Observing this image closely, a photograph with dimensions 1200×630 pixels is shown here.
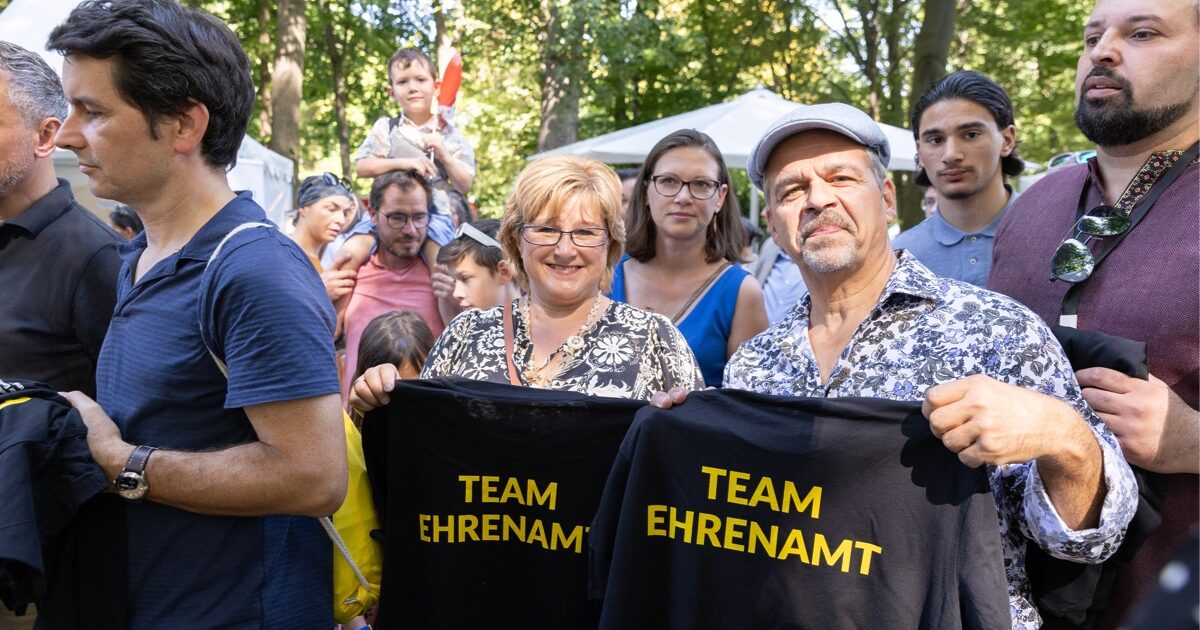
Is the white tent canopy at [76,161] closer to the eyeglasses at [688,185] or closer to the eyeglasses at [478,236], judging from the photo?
the eyeglasses at [478,236]

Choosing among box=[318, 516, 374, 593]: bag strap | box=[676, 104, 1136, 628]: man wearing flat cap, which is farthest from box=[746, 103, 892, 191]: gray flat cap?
box=[318, 516, 374, 593]: bag strap

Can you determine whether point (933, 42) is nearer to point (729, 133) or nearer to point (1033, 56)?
point (729, 133)

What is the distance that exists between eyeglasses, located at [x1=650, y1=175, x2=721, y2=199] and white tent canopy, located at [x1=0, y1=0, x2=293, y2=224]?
1717 millimetres

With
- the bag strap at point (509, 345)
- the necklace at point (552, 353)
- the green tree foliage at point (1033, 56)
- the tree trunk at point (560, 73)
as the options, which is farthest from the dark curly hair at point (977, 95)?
the green tree foliage at point (1033, 56)

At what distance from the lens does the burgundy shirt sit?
2.26m

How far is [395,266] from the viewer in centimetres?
546

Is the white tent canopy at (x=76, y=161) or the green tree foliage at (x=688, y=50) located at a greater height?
the green tree foliage at (x=688, y=50)

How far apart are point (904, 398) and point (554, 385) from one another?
106 centimetres

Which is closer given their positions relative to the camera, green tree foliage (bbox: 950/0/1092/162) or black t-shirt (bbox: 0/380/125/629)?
black t-shirt (bbox: 0/380/125/629)

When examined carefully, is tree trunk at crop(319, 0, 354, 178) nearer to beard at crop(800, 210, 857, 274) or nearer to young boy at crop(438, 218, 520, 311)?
young boy at crop(438, 218, 520, 311)

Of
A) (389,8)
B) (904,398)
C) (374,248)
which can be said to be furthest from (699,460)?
(389,8)

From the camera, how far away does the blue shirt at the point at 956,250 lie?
4090mm

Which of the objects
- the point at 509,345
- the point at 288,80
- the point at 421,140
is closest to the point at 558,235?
the point at 509,345

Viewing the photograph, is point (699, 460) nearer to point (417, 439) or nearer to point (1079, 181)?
point (417, 439)
